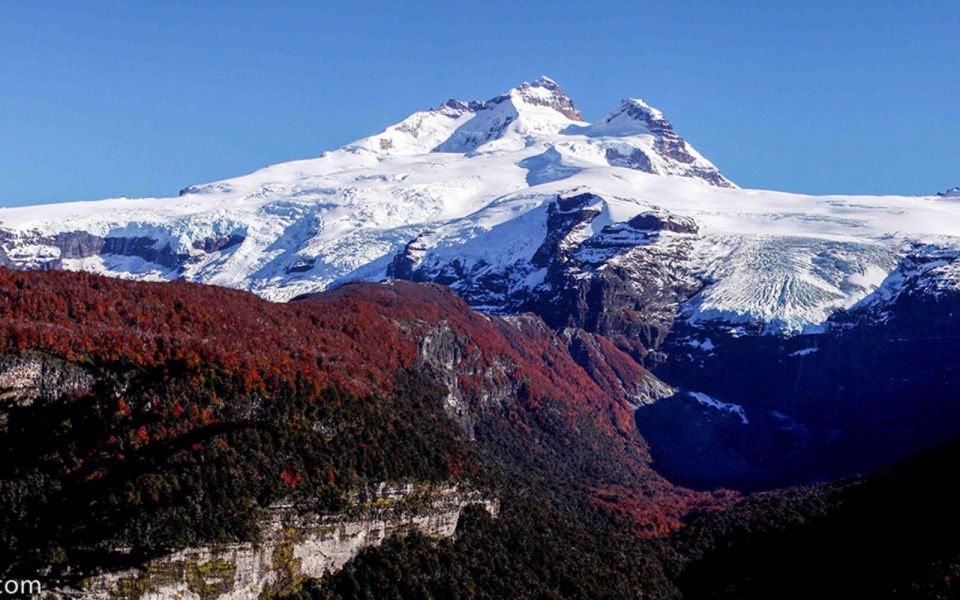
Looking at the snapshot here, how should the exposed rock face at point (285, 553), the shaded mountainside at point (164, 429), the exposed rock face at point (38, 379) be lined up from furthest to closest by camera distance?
the exposed rock face at point (38, 379)
the exposed rock face at point (285, 553)
the shaded mountainside at point (164, 429)

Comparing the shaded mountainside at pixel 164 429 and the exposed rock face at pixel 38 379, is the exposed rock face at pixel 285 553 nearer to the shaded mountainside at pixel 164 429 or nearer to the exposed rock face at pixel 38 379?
the shaded mountainside at pixel 164 429

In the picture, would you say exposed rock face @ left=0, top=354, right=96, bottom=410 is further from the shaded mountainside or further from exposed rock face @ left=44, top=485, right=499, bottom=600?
exposed rock face @ left=44, top=485, right=499, bottom=600

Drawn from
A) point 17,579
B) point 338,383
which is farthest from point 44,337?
point 338,383

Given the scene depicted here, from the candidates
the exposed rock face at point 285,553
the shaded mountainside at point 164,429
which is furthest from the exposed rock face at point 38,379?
the exposed rock face at point 285,553

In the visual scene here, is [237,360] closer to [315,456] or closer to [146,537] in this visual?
[315,456]

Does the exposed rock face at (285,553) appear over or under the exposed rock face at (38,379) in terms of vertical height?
under

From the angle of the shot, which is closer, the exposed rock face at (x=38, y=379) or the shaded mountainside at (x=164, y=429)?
the shaded mountainside at (x=164, y=429)

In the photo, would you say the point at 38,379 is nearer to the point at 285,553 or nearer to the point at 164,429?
the point at 164,429

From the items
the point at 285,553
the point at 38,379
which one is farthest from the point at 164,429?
the point at 285,553

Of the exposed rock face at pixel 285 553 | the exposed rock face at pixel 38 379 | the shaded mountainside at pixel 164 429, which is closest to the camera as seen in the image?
Answer: the shaded mountainside at pixel 164 429

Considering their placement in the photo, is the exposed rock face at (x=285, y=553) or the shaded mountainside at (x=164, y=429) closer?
the shaded mountainside at (x=164, y=429)
